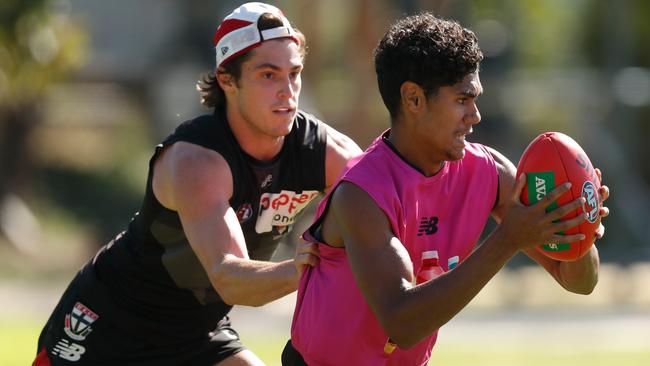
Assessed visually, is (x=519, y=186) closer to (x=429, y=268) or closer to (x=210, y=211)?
(x=429, y=268)

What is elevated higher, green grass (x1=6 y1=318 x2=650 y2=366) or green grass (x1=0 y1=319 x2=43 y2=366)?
green grass (x1=0 y1=319 x2=43 y2=366)

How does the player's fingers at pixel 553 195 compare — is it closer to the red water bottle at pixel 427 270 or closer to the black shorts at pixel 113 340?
the red water bottle at pixel 427 270

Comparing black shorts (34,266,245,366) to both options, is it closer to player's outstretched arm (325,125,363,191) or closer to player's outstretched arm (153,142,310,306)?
player's outstretched arm (153,142,310,306)

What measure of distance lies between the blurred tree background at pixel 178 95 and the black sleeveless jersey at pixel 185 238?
13517 millimetres

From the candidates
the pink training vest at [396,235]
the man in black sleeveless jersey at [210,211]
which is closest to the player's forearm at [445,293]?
the pink training vest at [396,235]

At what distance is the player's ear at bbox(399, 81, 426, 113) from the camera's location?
450 cm

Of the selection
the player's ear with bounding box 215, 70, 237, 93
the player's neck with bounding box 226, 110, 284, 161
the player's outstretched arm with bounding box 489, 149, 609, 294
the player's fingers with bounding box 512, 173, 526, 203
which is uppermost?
the player's ear with bounding box 215, 70, 237, 93

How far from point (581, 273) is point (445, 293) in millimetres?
878

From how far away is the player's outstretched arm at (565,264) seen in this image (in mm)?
4844

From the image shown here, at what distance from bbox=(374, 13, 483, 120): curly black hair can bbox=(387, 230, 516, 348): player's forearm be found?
61 cm

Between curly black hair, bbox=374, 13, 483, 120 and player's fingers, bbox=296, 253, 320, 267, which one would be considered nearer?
curly black hair, bbox=374, 13, 483, 120

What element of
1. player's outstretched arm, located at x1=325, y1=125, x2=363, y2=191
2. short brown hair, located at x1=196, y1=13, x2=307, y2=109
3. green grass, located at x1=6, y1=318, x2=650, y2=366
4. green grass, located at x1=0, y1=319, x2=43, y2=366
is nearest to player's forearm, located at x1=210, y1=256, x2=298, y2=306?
player's outstretched arm, located at x1=325, y1=125, x2=363, y2=191

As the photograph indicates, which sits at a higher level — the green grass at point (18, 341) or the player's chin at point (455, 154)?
the player's chin at point (455, 154)

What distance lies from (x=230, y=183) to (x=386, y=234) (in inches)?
59.4
